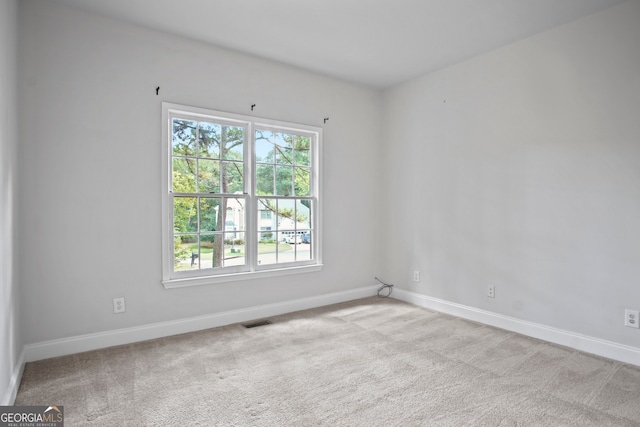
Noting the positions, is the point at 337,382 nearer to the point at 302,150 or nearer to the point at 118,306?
the point at 118,306

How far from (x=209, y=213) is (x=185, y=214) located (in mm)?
229

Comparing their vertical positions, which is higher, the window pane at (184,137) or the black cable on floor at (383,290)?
the window pane at (184,137)

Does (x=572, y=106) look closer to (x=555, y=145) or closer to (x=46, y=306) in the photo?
(x=555, y=145)

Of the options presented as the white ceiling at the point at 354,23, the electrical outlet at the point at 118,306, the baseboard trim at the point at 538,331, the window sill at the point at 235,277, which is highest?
the white ceiling at the point at 354,23

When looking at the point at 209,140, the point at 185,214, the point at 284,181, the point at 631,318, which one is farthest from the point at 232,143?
the point at 631,318

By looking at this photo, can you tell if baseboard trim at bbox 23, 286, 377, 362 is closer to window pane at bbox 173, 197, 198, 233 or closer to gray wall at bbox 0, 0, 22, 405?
gray wall at bbox 0, 0, 22, 405

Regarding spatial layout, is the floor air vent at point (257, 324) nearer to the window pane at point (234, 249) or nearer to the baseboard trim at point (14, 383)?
the window pane at point (234, 249)

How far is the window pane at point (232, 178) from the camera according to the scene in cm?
358

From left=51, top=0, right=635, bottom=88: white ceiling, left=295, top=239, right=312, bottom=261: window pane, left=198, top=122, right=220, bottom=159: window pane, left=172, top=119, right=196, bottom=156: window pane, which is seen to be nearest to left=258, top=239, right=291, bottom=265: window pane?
left=295, top=239, right=312, bottom=261: window pane

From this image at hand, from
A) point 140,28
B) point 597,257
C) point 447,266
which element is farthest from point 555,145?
point 140,28

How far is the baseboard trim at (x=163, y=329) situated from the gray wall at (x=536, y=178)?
132 centimetres

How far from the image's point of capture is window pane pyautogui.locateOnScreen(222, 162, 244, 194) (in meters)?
3.58

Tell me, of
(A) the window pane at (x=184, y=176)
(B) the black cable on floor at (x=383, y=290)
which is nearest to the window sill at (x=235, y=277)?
(A) the window pane at (x=184, y=176)

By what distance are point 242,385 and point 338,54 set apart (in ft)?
10.4
